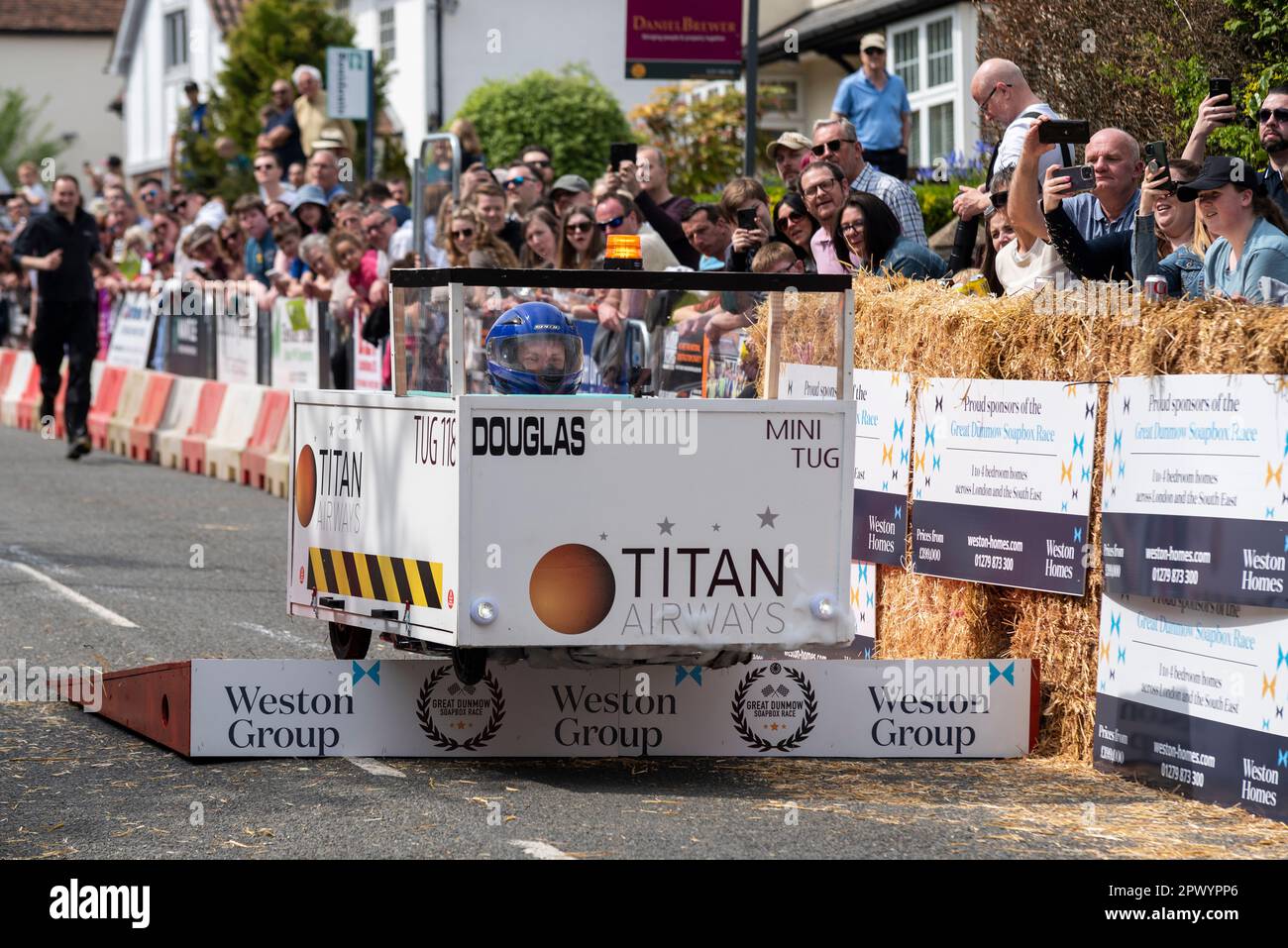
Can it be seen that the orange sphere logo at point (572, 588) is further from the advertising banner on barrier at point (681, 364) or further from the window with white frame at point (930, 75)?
the window with white frame at point (930, 75)

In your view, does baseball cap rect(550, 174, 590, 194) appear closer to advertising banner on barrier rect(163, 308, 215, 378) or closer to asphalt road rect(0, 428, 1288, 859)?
advertising banner on barrier rect(163, 308, 215, 378)

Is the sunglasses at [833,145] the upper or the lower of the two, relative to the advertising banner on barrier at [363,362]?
upper

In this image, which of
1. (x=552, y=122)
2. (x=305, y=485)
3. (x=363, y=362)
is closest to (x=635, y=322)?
(x=305, y=485)

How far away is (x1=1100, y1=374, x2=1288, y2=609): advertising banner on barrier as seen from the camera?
7395 millimetres

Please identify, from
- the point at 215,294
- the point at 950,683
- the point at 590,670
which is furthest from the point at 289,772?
the point at 215,294

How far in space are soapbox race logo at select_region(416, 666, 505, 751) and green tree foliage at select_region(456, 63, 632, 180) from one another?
95.5ft

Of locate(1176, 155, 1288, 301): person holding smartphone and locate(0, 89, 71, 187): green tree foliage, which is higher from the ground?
locate(0, 89, 71, 187): green tree foliage

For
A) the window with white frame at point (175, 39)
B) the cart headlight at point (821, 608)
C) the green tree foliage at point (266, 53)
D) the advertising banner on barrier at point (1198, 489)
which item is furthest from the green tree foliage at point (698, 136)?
the window with white frame at point (175, 39)

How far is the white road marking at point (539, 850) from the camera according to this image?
6555 millimetres

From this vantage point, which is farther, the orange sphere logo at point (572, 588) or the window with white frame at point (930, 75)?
the window with white frame at point (930, 75)

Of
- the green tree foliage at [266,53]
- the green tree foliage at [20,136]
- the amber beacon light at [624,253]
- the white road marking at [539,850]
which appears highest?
the green tree foliage at [20,136]

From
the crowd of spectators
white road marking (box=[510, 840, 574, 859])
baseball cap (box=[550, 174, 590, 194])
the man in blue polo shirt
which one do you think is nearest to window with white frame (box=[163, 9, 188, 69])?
the crowd of spectators

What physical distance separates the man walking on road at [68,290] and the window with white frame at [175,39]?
4577cm
